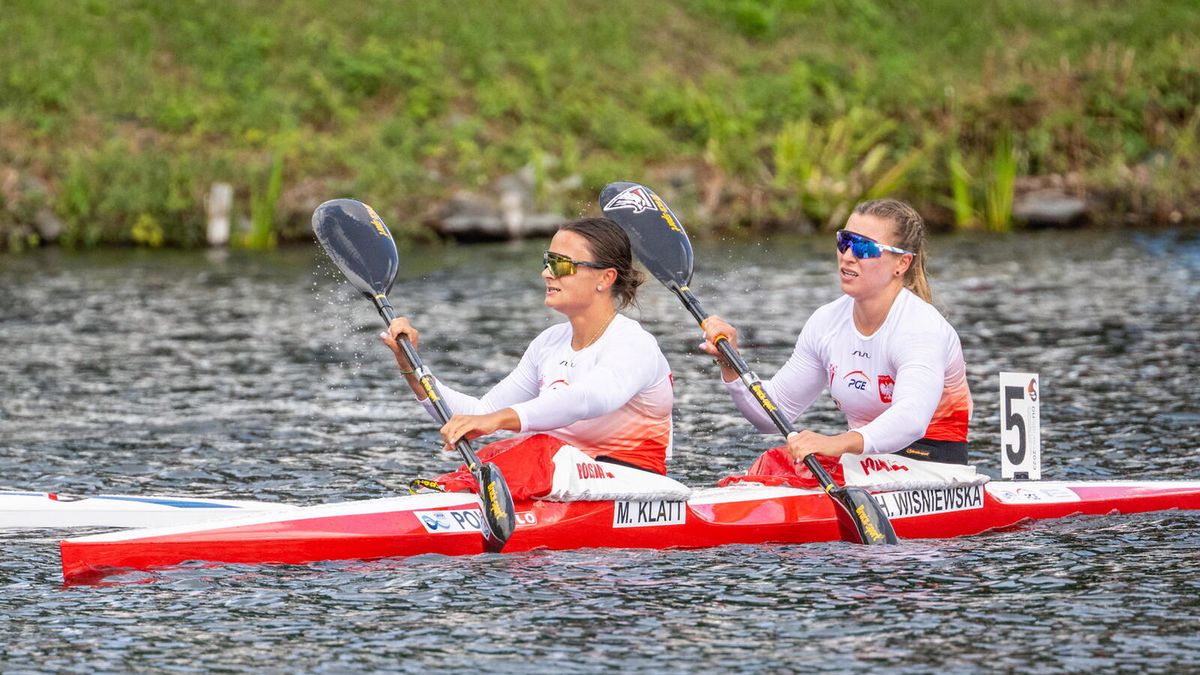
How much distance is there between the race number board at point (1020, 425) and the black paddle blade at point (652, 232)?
1.63 m

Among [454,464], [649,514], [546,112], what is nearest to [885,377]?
[649,514]

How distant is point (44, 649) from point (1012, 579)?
11.8 feet

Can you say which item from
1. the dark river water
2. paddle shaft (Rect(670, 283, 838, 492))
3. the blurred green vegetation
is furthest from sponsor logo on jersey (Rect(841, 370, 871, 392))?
the blurred green vegetation

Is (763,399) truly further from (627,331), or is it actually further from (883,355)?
(627,331)

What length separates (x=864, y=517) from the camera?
721cm

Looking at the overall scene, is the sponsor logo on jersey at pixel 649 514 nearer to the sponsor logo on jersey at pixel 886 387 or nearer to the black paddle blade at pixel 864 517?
the black paddle blade at pixel 864 517

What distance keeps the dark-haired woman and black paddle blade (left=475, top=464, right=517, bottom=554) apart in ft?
0.60

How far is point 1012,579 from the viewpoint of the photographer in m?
6.74

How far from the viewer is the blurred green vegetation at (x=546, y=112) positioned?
23.6m

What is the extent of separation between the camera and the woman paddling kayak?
23.2ft

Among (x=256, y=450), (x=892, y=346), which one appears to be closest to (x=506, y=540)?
(x=892, y=346)

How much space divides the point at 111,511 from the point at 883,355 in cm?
336

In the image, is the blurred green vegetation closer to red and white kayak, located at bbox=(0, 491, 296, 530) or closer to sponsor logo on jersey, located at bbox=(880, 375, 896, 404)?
red and white kayak, located at bbox=(0, 491, 296, 530)

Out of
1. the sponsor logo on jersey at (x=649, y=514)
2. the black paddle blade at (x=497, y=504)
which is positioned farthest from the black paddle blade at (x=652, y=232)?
the black paddle blade at (x=497, y=504)
